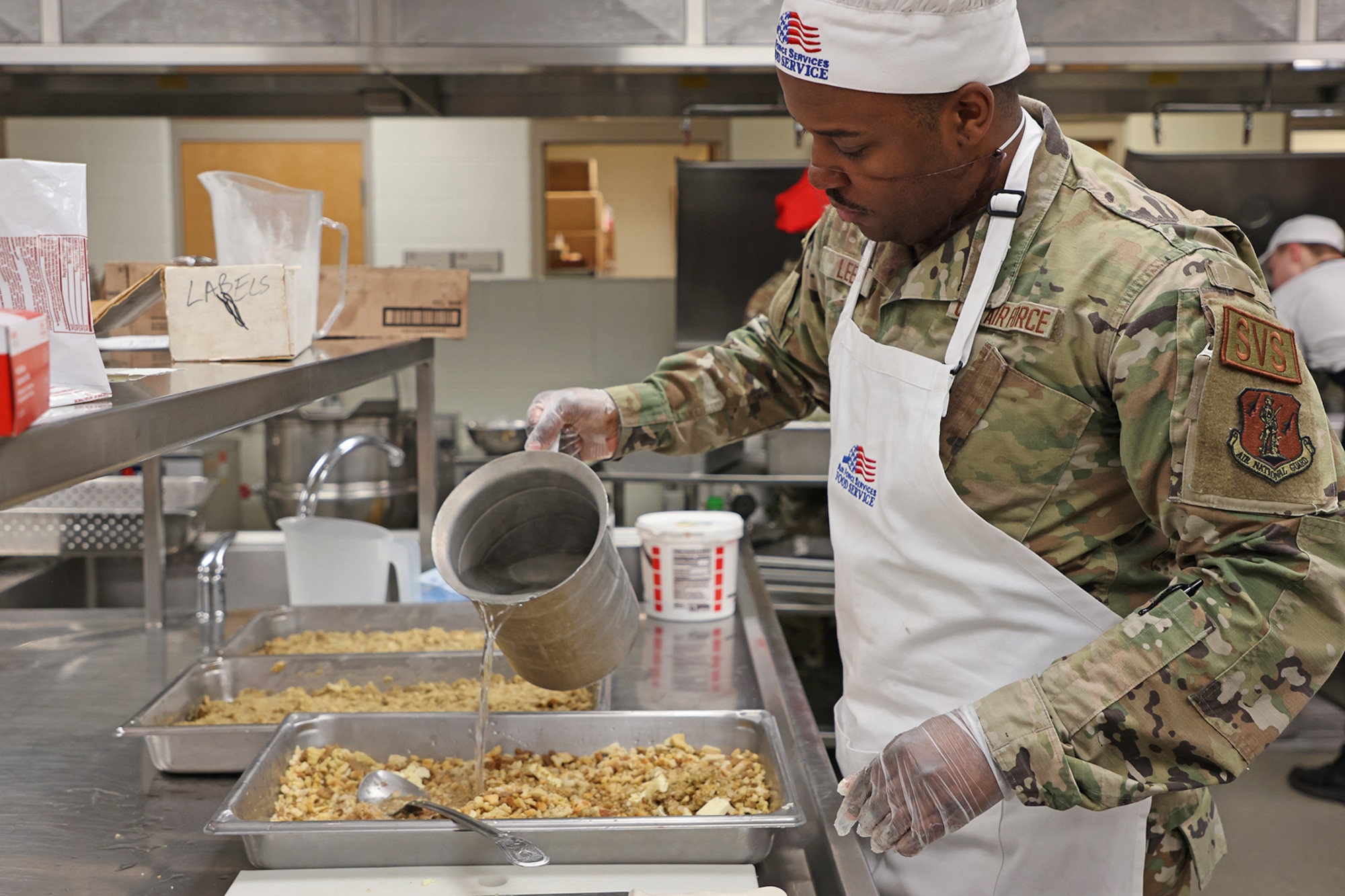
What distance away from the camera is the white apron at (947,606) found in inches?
44.3

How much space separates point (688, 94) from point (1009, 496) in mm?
2890

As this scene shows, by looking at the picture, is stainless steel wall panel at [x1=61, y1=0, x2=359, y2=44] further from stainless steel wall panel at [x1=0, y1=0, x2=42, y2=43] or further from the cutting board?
the cutting board

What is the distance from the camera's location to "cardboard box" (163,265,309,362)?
1189mm

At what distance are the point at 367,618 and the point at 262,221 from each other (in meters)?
0.71

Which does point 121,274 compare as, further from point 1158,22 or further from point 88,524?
point 1158,22

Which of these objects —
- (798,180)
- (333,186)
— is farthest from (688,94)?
(333,186)

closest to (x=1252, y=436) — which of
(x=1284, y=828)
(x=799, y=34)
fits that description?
(x=799, y=34)

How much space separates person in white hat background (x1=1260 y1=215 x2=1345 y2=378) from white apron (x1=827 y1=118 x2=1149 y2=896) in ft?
10.0

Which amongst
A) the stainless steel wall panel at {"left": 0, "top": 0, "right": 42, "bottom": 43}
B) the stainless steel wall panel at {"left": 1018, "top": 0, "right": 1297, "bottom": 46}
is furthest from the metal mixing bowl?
the stainless steel wall panel at {"left": 1018, "top": 0, "right": 1297, "bottom": 46}

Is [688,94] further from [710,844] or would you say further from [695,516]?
[710,844]

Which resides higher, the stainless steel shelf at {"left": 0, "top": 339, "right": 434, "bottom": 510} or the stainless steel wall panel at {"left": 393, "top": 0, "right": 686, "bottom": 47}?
the stainless steel wall panel at {"left": 393, "top": 0, "right": 686, "bottom": 47}

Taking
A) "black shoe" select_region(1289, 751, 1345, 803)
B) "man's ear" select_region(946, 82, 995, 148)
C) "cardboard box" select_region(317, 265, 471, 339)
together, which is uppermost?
"man's ear" select_region(946, 82, 995, 148)

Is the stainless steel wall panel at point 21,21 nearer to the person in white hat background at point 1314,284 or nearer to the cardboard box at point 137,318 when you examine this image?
the cardboard box at point 137,318

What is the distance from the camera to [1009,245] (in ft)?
3.69
